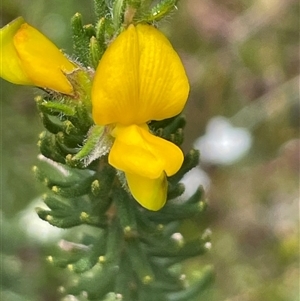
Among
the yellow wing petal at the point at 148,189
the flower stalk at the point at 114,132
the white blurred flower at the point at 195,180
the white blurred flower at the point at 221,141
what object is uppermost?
the white blurred flower at the point at 221,141

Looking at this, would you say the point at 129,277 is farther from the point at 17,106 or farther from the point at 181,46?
the point at 181,46

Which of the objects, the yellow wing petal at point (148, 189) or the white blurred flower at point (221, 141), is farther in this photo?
the white blurred flower at point (221, 141)

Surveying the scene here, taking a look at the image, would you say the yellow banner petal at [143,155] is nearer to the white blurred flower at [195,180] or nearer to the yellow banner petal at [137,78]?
the yellow banner petal at [137,78]

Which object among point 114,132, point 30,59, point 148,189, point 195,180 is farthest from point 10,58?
point 195,180

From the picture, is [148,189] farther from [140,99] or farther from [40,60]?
[40,60]

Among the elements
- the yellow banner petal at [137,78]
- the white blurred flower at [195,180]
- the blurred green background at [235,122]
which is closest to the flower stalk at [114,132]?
the yellow banner petal at [137,78]

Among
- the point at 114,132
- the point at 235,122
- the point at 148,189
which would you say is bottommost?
the point at 148,189

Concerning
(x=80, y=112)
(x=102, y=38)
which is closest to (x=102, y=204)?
(x=80, y=112)
